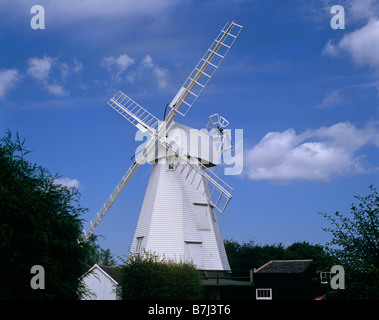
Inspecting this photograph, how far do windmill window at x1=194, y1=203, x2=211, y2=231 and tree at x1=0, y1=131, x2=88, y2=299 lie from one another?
9047mm

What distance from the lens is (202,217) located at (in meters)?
Answer: 30.0

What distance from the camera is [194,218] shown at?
2966cm

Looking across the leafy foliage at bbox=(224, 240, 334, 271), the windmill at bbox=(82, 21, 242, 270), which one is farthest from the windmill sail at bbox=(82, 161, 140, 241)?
the leafy foliage at bbox=(224, 240, 334, 271)

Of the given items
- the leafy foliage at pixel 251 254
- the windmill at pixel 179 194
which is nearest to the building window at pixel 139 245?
the windmill at pixel 179 194

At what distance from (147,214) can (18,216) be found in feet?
39.2

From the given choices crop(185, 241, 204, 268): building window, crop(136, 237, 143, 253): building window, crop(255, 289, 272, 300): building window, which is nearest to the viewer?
crop(185, 241, 204, 268): building window

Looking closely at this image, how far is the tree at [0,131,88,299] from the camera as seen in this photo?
60.4 ft

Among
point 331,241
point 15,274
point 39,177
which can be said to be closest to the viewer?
point 15,274

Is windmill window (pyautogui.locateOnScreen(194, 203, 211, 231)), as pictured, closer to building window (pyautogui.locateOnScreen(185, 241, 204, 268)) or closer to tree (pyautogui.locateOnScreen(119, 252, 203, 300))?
building window (pyautogui.locateOnScreen(185, 241, 204, 268))

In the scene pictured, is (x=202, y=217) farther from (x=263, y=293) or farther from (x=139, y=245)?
(x=263, y=293)

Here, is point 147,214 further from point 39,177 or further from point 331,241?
point 331,241

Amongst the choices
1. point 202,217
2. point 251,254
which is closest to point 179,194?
point 202,217

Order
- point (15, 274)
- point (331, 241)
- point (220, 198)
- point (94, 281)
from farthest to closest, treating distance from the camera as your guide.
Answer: point (94, 281) → point (220, 198) → point (331, 241) → point (15, 274)

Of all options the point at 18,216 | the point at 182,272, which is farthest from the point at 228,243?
the point at 18,216
